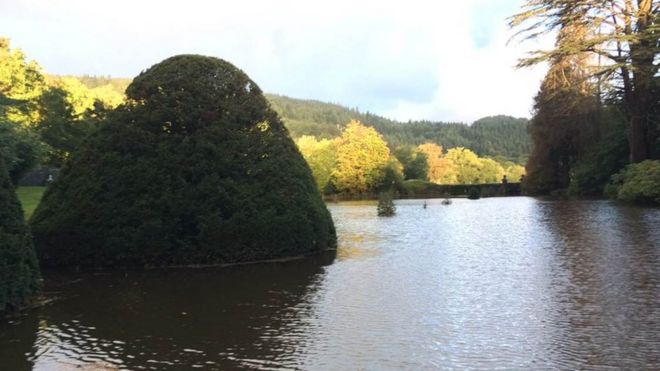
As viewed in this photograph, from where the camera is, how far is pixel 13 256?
24.1 feet

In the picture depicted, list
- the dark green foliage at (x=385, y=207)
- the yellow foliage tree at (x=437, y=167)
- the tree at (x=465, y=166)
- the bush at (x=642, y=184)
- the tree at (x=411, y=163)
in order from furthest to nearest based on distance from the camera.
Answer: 1. the tree at (x=465, y=166)
2. the yellow foliage tree at (x=437, y=167)
3. the tree at (x=411, y=163)
4. the dark green foliage at (x=385, y=207)
5. the bush at (x=642, y=184)

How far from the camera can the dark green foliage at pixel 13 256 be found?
730 cm

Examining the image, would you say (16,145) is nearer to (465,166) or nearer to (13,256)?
(13,256)

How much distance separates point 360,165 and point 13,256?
63620 millimetres

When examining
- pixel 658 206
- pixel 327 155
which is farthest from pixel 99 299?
pixel 327 155

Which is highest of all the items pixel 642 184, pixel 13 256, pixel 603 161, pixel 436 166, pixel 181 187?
pixel 436 166

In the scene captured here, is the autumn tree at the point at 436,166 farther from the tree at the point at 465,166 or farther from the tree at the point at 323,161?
the tree at the point at 323,161

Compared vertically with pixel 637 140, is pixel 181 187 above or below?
below

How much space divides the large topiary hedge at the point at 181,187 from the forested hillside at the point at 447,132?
13372cm

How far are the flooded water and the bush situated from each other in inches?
560

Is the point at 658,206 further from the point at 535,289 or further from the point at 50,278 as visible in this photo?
the point at 50,278

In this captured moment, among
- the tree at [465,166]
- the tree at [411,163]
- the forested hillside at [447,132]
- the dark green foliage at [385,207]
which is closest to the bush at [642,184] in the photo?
the dark green foliage at [385,207]

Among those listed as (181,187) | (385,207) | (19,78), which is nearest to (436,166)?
(19,78)

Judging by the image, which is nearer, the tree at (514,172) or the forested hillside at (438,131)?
the tree at (514,172)
